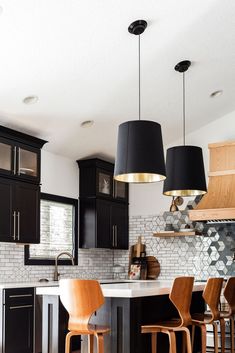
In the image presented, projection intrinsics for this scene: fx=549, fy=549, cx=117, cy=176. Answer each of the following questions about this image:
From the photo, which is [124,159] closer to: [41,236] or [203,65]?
[203,65]

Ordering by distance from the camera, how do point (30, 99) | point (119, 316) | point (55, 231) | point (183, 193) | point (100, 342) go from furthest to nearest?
point (55, 231)
point (30, 99)
point (183, 193)
point (119, 316)
point (100, 342)

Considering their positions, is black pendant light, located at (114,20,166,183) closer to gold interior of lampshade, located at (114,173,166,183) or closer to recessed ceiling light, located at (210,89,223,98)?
gold interior of lampshade, located at (114,173,166,183)

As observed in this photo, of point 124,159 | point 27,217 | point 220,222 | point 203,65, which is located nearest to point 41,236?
point 27,217

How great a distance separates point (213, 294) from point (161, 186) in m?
3.90

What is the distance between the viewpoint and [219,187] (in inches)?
328

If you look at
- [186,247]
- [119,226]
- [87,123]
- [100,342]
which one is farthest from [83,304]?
[119,226]

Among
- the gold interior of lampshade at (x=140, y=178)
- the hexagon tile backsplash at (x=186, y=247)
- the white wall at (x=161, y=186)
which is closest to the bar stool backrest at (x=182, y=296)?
the gold interior of lampshade at (x=140, y=178)

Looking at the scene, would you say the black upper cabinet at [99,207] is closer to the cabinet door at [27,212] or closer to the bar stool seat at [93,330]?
the cabinet door at [27,212]

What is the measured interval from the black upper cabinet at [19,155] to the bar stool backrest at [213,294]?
2.81 meters

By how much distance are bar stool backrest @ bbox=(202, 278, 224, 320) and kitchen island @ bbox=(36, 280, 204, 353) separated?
17.9 inches

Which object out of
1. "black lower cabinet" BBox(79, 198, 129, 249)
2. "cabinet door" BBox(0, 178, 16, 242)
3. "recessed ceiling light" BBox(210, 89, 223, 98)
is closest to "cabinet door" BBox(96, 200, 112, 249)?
"black lower cabinet" BBox(79, 198, 129, 249)

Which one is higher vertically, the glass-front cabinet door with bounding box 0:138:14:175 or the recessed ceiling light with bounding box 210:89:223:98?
the recessed ceiling light with bounding box 210:89:223:98

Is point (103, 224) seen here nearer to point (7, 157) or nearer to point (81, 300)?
point (7, 157)

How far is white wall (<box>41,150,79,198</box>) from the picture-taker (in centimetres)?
802
